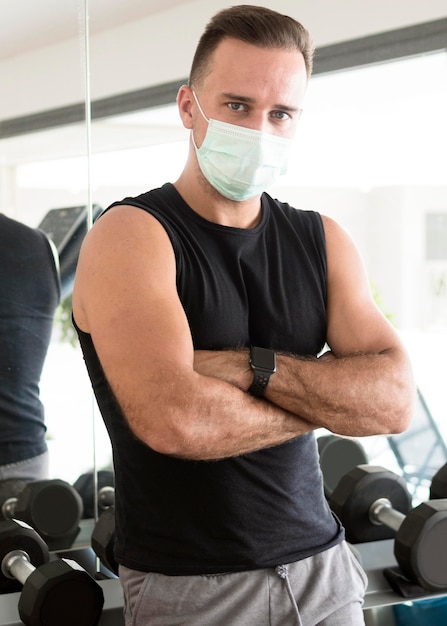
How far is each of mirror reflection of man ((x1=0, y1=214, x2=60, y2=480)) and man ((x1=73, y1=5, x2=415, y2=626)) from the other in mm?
917

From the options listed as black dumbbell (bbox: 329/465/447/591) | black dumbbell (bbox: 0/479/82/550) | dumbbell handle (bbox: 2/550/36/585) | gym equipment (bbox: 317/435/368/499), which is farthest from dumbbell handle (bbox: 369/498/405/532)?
dumbbell handle (bbox: 2/550/36/585)

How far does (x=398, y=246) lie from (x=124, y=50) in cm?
122

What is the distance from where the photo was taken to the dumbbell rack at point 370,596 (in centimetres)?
Result: 180

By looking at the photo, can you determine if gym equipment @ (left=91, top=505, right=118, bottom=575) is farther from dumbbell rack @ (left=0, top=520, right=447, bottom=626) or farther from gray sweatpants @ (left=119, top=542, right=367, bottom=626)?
gray sweatpants @ (left=119, top=542, right=367, bottom=626)

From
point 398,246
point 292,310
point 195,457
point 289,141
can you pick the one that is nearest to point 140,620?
point 195,457

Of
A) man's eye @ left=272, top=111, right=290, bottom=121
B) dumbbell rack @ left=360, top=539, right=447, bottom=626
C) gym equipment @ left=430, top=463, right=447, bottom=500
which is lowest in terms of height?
dumbbell rack @ left=360, top=539, right=447, bottom=626

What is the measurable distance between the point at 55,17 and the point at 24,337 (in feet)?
3.12

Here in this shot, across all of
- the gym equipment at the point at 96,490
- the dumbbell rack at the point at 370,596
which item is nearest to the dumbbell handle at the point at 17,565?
the dumbbell rack at the point at 370,596

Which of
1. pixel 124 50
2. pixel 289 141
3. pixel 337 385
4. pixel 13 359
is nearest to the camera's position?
pixel 337 385

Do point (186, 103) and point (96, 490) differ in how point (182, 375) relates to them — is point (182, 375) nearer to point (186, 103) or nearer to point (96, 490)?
point (186, 103)

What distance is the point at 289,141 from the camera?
1516 mm

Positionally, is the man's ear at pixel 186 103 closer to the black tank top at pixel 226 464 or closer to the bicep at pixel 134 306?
the black tank top at pixel 226 464

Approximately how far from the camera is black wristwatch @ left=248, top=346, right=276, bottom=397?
1308mm

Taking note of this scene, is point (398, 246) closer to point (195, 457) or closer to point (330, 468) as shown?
point (330, 468)
